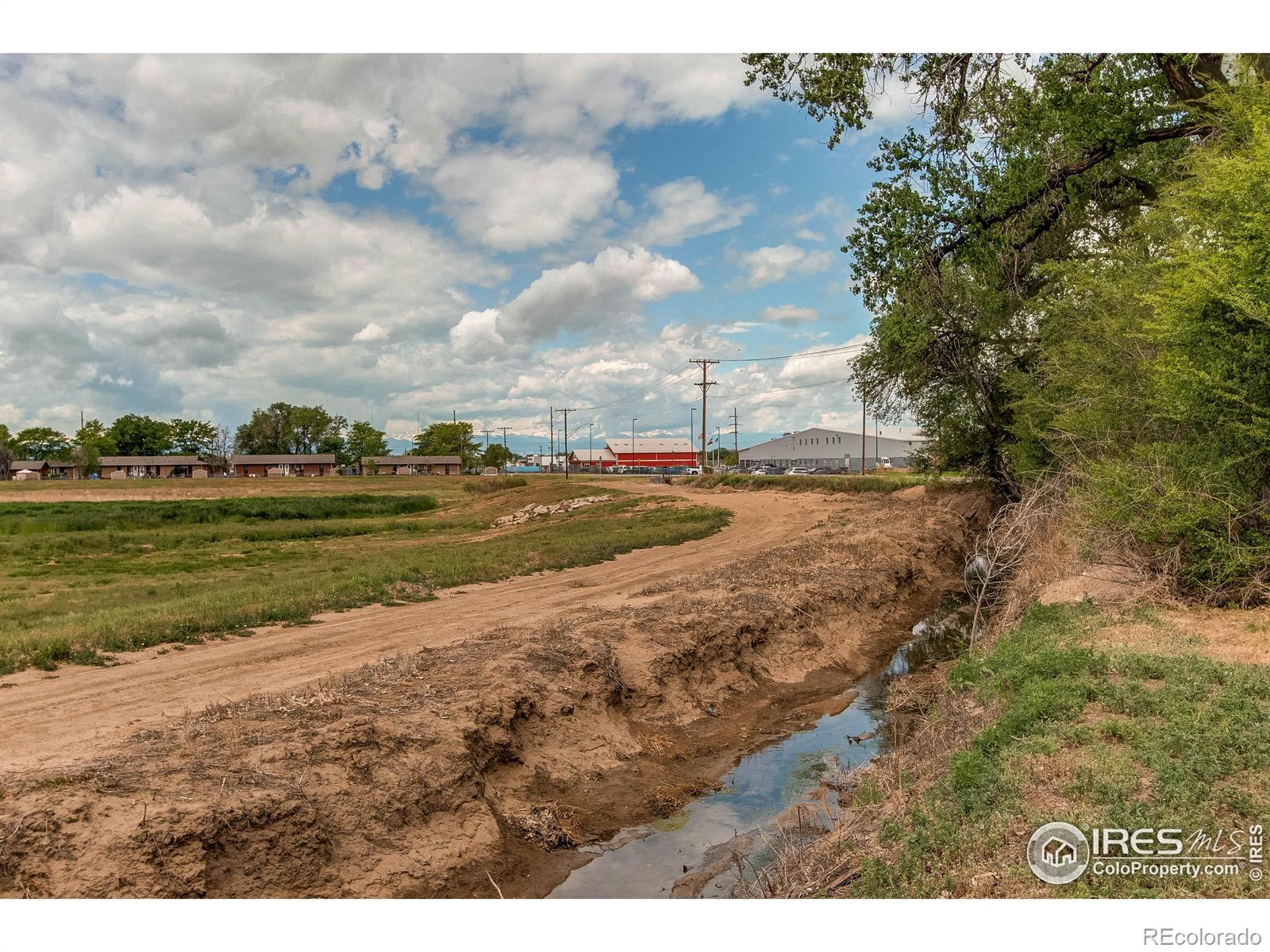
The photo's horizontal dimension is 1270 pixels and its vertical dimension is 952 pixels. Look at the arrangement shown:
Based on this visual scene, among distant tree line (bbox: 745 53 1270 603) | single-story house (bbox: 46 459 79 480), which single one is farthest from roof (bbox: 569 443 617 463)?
distant tree line (bbox: 745 53 1270 603)

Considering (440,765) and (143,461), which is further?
(143,461)

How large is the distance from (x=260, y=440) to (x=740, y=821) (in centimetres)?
16325

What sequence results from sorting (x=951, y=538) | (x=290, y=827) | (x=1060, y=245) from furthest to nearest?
1. (x=951, y=538)
2. (x=1060, y=245)
3. (x=290, y=827)

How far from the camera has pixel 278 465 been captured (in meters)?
138

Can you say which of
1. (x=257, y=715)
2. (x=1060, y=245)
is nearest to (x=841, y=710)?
(x=257, y=715)

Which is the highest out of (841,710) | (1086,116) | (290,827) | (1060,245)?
(1086,116)

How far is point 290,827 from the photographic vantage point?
7.08m

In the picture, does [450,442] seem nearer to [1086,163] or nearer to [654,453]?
[654,453]

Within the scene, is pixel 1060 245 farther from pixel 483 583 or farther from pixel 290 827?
pixel 290 827

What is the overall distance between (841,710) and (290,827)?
889cm

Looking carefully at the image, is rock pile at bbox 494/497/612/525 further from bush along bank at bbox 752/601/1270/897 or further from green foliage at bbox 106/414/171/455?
green foliage at bbox 106/414/171/455

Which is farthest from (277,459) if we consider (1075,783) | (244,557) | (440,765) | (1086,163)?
(1075,783)

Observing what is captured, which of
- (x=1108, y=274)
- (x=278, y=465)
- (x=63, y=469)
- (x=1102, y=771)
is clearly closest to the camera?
(x=1102, y=771)

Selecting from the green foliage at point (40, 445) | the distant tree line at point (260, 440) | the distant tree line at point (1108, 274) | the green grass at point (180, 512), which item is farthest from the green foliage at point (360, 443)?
the distant tree line at point (1108, 274)
